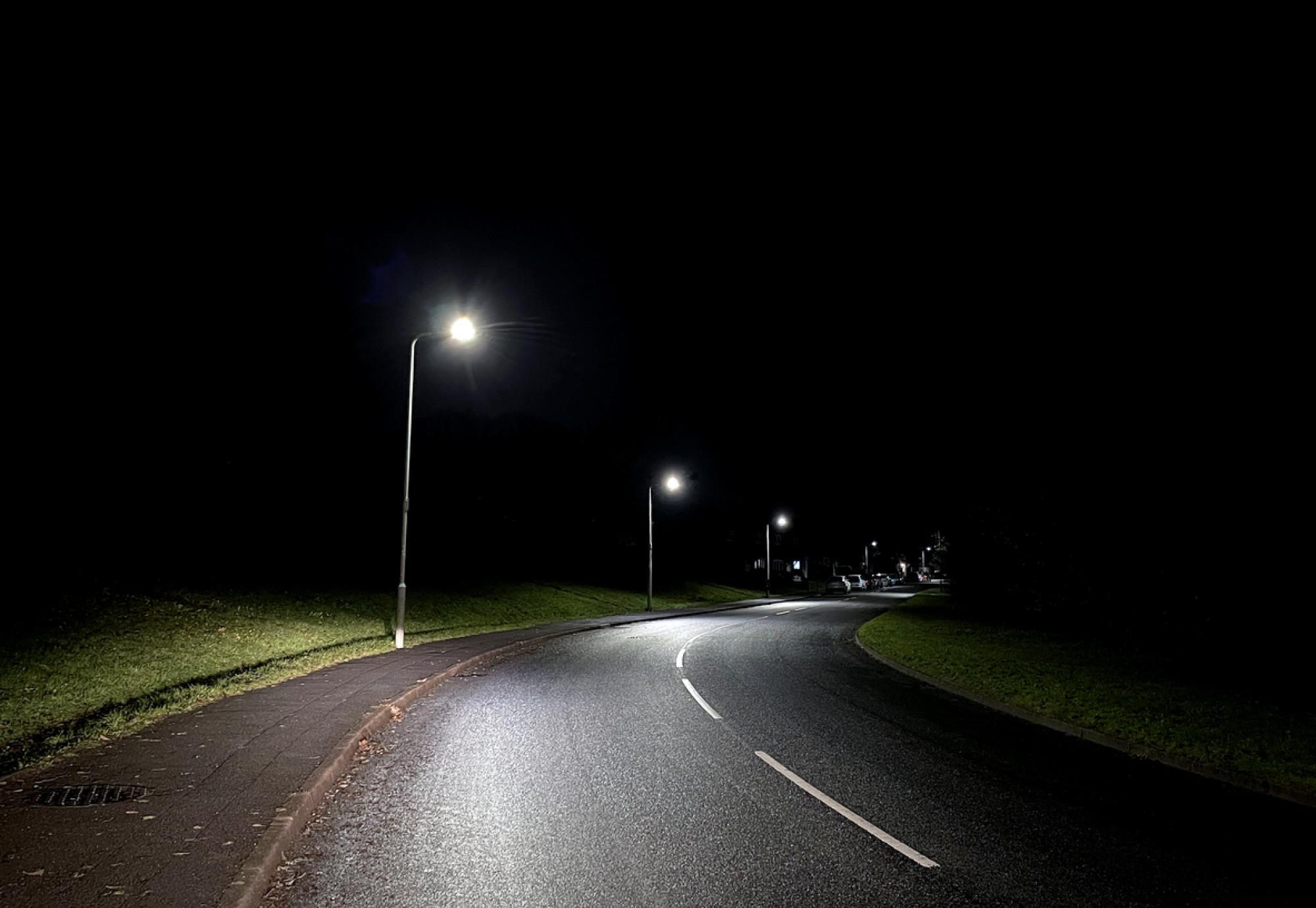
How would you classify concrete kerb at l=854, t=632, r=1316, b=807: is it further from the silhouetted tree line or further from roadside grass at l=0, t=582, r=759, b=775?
roadside grass at l=0, t=582, r=759, b=775

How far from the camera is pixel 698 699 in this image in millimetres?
11742

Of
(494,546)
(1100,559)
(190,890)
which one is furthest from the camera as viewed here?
(494,546)

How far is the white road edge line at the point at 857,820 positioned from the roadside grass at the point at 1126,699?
4333 millimetres

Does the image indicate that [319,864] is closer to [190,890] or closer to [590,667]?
[190,890]

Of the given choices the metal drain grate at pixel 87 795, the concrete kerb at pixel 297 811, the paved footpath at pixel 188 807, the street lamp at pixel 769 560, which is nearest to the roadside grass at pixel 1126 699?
the concrete kerb at pixel 297 811

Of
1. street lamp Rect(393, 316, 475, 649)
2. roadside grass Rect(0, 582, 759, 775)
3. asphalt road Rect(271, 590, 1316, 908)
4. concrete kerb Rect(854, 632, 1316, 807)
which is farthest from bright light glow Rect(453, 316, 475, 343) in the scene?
concrete kerb Rect(854, 632, 1316, 807)

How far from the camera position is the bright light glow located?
16438mm

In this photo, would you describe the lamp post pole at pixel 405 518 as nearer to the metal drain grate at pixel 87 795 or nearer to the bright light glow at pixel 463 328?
the bright light glow at pixel 463 328

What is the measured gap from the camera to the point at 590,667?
613 inches

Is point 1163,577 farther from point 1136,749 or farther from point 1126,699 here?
point 1136,749

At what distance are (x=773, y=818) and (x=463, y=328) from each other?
1277cm

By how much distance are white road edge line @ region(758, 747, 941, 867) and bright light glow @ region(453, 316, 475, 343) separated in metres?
11.4

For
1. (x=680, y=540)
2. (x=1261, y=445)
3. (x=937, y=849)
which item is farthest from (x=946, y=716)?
(x=680, y=540)

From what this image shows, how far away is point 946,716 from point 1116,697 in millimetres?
3245
